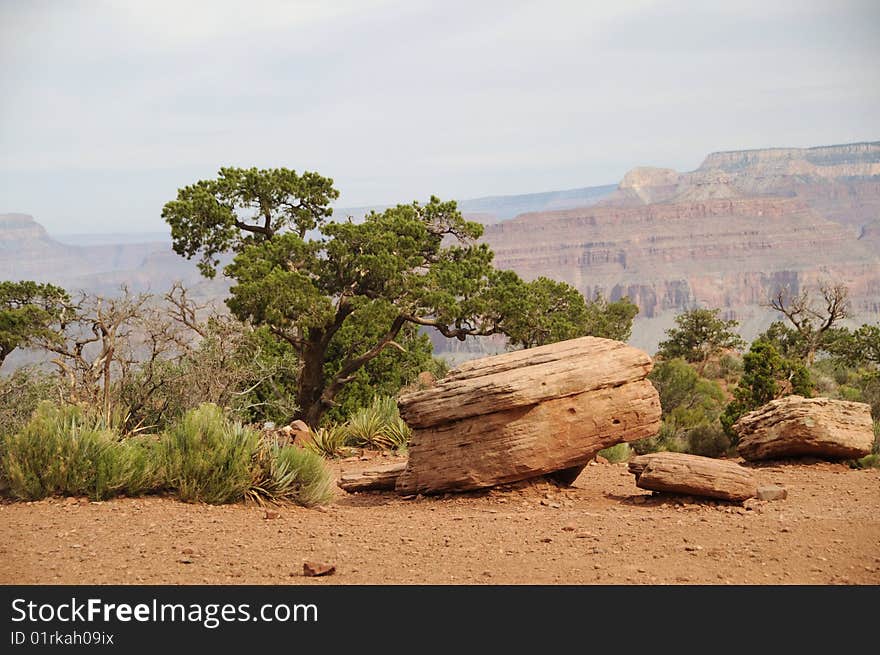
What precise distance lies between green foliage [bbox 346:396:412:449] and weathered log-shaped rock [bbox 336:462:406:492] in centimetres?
343

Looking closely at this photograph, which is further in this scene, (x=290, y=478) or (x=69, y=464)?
(x=290, y=478)

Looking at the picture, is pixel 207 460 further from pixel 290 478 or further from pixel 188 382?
pixel 188 382

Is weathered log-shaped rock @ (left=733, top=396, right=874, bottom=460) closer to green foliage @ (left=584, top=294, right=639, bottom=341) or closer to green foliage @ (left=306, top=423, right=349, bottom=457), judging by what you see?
green foliage @ (left=306, top=423, right=349, bottom=457)

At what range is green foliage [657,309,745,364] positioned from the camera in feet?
125

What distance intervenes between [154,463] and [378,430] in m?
6.26

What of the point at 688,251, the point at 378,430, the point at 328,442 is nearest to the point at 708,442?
the point at 378,430

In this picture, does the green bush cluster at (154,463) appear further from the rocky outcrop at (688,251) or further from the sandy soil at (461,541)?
the rocky outcrop at (688,251)

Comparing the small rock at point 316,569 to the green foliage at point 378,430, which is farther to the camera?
the green foliage at point 378,430

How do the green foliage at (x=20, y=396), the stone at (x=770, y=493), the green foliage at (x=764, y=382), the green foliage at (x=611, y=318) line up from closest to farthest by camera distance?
the stone at (x=770, y=493) < the green foliage at (x=20, y=396) < the green foliage at (x=764, y=382) < the green foliage at (x=611, y=318)

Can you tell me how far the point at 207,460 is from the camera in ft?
30.7

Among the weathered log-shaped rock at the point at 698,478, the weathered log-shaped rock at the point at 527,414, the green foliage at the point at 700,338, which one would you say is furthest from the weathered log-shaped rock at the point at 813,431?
the green foliage at the point at 700,338

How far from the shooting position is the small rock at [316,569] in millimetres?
6688

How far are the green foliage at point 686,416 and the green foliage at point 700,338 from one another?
391 inches
